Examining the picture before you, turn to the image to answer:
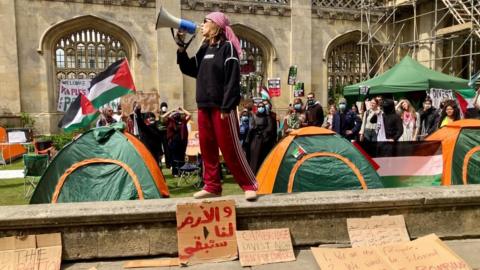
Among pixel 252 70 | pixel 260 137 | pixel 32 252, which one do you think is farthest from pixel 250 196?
pixel 252 70

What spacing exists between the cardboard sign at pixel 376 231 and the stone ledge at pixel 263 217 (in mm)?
71

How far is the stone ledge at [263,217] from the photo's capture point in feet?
11.1

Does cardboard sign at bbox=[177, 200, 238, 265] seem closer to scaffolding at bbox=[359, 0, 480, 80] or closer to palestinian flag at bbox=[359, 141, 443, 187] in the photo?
palestinian flag at bbox=[359, 141, 443, 187]

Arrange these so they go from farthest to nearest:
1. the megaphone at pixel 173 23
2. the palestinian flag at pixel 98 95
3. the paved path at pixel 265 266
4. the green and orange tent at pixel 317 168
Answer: the palestinian flag at pixel 98 95 < the green and orange tent at pixel 317 168 < the megaphone at pixel 173 23 < the paved path at pixel 265 266

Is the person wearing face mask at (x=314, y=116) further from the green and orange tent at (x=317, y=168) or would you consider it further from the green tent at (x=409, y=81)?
the green and orange tent at (x=317, y=168)

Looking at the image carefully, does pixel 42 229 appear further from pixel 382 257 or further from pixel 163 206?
pixel 382 257

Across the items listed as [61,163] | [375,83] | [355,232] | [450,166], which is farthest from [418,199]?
[375,83]

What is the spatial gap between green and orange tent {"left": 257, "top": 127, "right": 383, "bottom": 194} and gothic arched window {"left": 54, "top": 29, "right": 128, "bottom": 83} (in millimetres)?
13566

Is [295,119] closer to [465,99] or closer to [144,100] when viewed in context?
[465,99]

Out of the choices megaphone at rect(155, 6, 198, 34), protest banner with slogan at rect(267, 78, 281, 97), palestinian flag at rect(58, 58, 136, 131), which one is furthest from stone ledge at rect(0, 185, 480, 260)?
protest banner with slogan at rect(267, 78, 281, 97)

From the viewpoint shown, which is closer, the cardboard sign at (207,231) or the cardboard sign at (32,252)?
the cardboard sign at (32,252)

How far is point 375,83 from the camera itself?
13180 millimetres

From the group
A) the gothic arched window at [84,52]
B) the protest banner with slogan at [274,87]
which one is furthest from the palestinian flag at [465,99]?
the gothic arched window at [84,52]

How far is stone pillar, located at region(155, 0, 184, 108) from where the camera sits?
16906 mm
